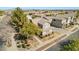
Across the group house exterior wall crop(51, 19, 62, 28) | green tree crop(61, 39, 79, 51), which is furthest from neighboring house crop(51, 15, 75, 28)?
green tree crop(61, 39, 79, 51)

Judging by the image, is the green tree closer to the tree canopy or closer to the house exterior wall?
the house exterior wall

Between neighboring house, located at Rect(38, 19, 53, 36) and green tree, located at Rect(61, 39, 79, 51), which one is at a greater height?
neighboring house, located at Rect(38, 19, 53, 36)

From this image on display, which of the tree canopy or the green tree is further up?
the tree canopy

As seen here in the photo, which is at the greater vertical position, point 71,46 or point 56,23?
point 56,23

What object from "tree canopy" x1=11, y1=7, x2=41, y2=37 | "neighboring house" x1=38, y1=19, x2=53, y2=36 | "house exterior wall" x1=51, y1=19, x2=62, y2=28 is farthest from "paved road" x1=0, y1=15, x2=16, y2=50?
"house exterior wall" x1=51, y1=19, x2=62, y2=28

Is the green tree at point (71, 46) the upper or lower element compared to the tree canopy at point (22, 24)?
lower

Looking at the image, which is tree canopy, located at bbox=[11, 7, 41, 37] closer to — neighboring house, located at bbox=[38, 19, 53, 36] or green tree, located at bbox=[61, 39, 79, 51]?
neighboring house, located at bbox=[38, 19, 53, 36]

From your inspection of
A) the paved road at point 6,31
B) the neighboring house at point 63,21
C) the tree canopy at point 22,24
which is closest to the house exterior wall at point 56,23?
the neighboring house at point 63,21

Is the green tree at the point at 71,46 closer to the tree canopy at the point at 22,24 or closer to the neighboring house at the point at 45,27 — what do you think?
the neighboring house at the point at 45,27

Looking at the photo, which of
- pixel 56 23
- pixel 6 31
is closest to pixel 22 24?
pixel 6 31

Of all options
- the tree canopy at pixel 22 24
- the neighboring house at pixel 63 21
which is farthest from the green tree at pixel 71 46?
the tree canopy at pixel 22 24

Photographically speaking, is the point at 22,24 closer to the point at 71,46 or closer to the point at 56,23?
the point at 56,23

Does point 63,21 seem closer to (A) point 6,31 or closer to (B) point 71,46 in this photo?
(B) point 71,46

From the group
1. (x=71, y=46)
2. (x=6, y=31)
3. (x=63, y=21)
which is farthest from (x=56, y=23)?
(x=6, y=31)
